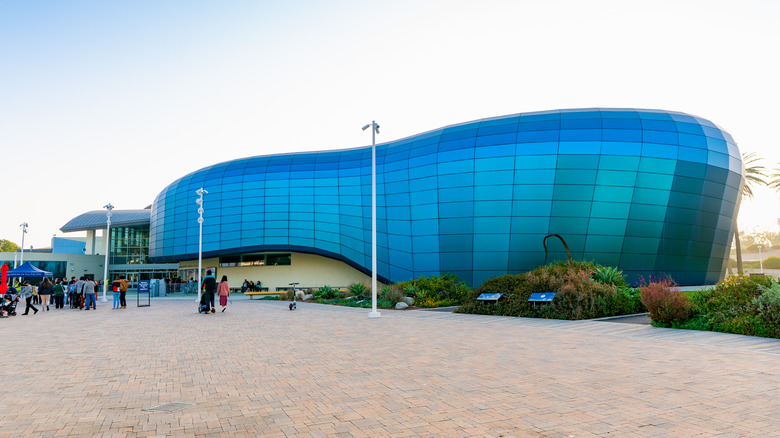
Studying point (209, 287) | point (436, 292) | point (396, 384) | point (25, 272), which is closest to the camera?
point (396, 384)

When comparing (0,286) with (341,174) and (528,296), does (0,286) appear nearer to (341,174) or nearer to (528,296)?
(528,296)

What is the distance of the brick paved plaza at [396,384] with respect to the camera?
5047 mm

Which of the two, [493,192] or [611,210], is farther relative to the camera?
[493,192]

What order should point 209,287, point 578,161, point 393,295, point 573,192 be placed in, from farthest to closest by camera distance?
point 573,192
point 578,161
point 393,295
point 209,287

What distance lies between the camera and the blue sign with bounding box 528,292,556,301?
17644 mm


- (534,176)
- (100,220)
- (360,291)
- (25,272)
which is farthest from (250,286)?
(534,176)

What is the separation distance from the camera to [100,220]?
66438 mm

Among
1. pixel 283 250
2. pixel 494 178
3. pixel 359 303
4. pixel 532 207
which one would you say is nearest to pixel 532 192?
pixel 532 207

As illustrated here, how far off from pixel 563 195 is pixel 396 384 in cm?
2963

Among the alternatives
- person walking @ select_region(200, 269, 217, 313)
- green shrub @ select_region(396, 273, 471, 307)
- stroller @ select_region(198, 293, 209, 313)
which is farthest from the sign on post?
stroller @ select_region(198, 293, 209, 313)

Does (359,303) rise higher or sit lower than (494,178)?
lower

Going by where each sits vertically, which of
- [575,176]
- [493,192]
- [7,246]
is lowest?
[493,192]

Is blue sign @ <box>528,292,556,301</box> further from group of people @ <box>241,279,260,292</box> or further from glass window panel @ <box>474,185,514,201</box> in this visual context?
group of people @ <box>241,279,260,292</box>

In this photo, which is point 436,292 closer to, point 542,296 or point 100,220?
point 542,296
